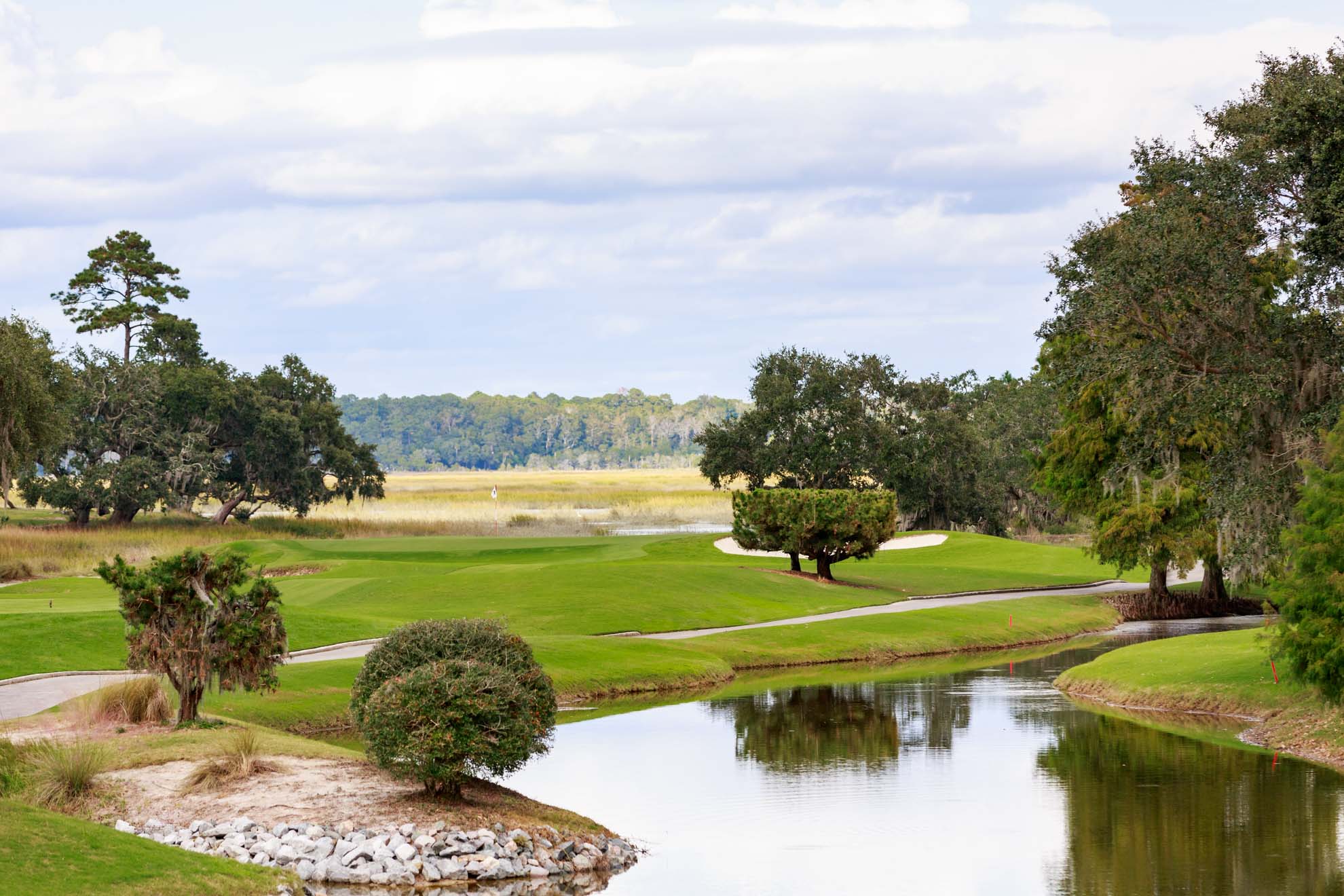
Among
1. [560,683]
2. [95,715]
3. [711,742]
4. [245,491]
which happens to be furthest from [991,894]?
[245,491]

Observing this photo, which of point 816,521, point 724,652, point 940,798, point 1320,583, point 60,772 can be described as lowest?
point 940,798

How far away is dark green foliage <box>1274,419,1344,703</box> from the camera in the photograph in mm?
23859

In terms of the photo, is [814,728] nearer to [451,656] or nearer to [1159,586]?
[451,656]

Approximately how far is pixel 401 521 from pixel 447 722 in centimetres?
7094

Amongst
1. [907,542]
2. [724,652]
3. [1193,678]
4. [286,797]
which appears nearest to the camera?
[286,797]

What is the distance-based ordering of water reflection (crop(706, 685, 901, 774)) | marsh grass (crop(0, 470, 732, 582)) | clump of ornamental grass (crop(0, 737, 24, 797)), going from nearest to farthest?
clump of ornamental grass (crop(0, 737, 24, 797)) → water reflection (crop(706, 685, 901, 774)) → marsh grass (crop(0, 470, 732, 582))

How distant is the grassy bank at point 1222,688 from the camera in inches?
1076

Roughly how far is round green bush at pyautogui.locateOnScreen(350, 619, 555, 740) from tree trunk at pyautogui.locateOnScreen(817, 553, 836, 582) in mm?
39469

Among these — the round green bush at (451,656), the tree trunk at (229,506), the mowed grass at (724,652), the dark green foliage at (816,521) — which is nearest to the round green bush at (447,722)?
the round green bush at (451,656)

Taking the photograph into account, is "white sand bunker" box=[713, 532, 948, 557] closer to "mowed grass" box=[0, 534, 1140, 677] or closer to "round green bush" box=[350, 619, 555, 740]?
"mowed grass" box=[0, 534, 1140, 677]

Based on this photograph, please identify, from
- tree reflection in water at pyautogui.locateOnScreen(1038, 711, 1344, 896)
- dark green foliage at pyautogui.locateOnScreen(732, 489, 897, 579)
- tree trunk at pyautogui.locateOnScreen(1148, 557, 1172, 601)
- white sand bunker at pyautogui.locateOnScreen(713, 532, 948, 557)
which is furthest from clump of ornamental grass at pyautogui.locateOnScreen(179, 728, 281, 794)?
white sand bunker at pyautogui.locateOnScreen(713, 532, 948, 557)

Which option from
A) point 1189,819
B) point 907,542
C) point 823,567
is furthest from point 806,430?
point 1189,819

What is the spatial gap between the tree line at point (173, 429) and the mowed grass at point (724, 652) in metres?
44.9

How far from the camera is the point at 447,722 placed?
18578mm
